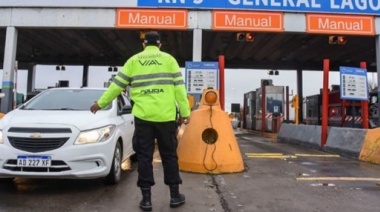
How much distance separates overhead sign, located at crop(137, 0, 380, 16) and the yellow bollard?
8607mm

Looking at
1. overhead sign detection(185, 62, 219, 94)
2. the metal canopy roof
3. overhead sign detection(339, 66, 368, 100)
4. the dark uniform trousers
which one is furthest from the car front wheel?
the metal canopy roof

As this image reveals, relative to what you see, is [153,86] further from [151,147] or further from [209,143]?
[209,143]

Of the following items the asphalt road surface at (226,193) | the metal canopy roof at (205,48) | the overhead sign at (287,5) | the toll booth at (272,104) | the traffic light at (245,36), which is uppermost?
the overhead sign at (287,5)

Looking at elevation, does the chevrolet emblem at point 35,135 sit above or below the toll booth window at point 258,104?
below

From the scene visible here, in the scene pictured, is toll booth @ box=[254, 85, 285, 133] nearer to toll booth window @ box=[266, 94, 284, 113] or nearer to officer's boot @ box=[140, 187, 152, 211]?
toll booth window @ box=[266, 94, 284, 113]

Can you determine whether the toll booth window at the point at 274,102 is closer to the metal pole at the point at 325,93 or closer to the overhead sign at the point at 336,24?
the overhead sign at the point at 336,24

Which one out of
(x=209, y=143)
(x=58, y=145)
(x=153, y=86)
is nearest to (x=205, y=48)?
(x=209, y=143)

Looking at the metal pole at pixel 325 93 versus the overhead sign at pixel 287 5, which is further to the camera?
the overhead sign at pixel 287 5

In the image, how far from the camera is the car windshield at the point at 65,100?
20.5 ft

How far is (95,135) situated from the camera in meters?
5.35

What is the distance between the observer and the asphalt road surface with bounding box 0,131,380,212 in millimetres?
4668

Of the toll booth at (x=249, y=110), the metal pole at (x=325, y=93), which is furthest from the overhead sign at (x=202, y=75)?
the toll booth at (x=249, y=110)

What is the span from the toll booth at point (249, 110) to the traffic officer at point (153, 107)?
19605mm

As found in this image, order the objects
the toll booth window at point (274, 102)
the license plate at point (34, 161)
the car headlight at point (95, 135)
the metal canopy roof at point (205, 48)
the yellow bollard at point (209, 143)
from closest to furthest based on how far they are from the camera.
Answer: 1. the license plate at point (34, 161)
2. the car headlight at point (95, 135)
3. the yellow bollard at point (209, 143)
4. the metal canopy roof at point (205, 48)
5. the toll booth window at point (274, 102)
